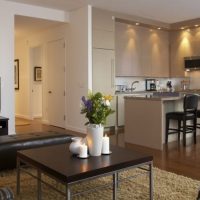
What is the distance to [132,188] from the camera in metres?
2.95

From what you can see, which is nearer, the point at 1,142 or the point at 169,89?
the point at 1,142

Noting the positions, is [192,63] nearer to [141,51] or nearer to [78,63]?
[141,51]

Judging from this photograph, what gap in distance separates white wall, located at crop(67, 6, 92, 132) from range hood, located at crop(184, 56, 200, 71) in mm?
3159

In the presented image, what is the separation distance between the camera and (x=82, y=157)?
2.44 metres

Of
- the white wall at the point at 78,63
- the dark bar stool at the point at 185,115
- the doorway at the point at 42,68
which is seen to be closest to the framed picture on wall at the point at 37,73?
the doorway at the point at 42,68

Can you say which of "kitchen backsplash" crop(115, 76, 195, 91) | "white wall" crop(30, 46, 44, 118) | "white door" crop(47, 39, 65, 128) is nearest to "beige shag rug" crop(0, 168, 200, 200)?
"white door" crop(47, 39, 65, 128)

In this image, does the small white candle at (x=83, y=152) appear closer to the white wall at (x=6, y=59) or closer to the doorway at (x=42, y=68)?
the white wall at (x=6, y=59)

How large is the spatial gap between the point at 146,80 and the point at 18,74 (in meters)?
4.06

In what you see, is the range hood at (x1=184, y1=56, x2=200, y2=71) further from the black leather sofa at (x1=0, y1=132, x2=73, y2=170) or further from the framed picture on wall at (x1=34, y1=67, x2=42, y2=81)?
the black leather sofa at (x1=0, y1=132, x2=73, y2=170)

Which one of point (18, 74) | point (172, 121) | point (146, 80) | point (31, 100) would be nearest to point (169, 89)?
point (146, 80)

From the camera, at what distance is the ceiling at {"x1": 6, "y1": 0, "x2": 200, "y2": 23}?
5.86 m

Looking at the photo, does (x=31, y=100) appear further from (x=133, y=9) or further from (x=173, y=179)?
(x=173, y=179)

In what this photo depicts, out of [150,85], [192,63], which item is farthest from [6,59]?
[192,63]

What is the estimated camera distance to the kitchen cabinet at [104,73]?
6.30 m
